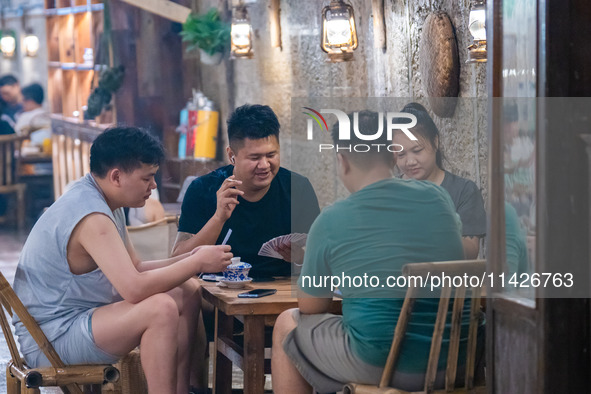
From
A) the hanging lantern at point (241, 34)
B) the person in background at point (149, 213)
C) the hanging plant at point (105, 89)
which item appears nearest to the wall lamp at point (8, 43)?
the hanging plant at point (105, 89)

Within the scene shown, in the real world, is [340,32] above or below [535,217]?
above

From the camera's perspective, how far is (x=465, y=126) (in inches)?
165

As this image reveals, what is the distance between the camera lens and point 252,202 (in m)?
3.85

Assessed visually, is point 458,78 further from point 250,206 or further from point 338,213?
point 338,213

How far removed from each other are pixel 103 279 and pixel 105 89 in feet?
19.0

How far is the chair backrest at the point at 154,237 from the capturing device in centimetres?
523

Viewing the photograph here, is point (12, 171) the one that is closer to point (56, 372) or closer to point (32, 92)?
point (32, 92)

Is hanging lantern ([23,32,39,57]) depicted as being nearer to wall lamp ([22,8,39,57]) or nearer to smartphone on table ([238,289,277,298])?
wall lamp ([22,8,39,57])

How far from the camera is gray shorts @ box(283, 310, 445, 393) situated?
280cm

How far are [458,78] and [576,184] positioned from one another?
177 centimetres

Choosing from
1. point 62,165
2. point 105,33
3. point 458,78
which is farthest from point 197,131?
point 458,78

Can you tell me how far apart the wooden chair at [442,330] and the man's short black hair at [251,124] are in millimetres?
1305

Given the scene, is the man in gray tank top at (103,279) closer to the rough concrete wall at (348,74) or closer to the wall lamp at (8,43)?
the rough concrete wall at (348,74)

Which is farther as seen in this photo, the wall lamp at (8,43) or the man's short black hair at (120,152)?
the wall lamp at (8,43)
